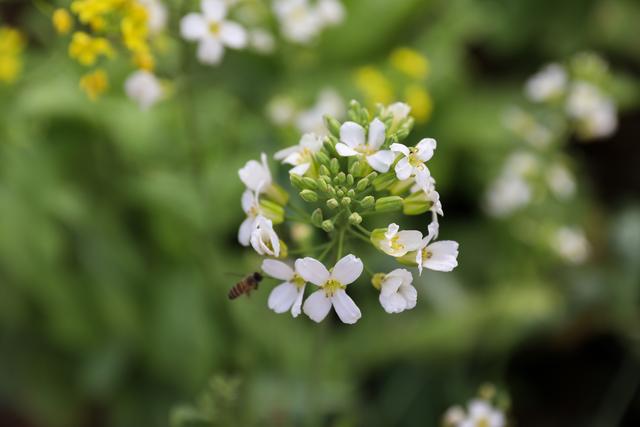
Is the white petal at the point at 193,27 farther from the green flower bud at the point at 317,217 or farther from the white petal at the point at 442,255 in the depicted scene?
the white petal at the point at 442,255

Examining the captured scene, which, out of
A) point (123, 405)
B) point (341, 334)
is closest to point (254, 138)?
point (341, 334)

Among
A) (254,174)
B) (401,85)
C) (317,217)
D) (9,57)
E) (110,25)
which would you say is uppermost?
(9,57)

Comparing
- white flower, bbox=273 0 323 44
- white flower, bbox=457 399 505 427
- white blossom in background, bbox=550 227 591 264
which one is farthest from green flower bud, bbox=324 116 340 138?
white blossom in background, bbox=550 227 591 264

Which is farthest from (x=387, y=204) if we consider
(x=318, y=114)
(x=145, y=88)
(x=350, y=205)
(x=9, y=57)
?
(x=9, y=57)

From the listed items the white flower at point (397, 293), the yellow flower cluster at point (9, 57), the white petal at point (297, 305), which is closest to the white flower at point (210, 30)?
the white petal at point (297, 305)

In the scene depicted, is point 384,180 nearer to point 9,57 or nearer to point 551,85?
point 551,85
